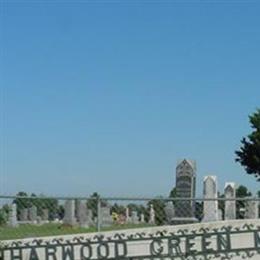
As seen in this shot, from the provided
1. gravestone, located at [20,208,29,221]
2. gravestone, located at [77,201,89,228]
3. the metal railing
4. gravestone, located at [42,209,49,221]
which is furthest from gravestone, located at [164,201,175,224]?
gravestone, located at [20,208,29,221]

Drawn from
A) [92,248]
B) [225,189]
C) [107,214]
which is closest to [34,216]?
[107,214]

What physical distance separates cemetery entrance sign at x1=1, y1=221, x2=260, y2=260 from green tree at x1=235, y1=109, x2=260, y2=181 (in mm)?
41904

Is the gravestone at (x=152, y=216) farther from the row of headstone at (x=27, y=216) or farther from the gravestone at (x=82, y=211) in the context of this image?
the gravestone at (x=82, y=211)

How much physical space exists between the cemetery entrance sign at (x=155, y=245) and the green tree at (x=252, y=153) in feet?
137

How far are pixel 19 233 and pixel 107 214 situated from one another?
1.39 meters

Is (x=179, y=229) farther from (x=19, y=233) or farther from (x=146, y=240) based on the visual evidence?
(x=19, y=233)

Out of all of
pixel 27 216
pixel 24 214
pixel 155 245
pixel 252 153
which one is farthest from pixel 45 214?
pixel 252 153

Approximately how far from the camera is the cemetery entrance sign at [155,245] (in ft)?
29.3

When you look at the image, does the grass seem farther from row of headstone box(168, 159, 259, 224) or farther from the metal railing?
row of headstone box(168, 159, 259, 224)

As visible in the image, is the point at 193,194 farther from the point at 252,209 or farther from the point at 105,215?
the point at 105,215

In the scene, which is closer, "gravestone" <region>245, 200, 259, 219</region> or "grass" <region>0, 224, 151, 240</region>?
"grass" <region>0, 224, 151, 240</region>

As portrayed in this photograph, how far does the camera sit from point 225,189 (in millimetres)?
23094

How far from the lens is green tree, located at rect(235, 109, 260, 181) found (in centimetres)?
5069

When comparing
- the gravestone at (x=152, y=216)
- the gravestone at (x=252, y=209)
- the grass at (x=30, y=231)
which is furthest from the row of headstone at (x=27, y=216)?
the gravestone at (x=252, y=209)
